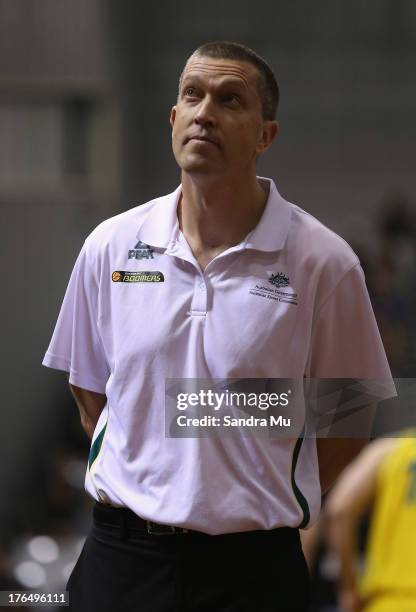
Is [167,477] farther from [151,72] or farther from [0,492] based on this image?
[151,72]

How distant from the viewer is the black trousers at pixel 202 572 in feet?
6.96

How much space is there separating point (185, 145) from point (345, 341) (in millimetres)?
511

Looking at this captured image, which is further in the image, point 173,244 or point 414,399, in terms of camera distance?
point 414,399

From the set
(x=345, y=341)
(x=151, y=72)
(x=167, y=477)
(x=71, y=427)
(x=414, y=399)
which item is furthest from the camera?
(x=151, y=72)

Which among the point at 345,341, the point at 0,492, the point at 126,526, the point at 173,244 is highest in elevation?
the point at 173,244

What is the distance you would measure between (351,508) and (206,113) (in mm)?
973

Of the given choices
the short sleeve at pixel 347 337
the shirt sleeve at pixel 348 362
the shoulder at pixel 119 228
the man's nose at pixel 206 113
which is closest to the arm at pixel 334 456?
the shirt sleeve at pixel 348 362

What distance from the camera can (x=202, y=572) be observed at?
212 cm

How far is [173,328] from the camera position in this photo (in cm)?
213

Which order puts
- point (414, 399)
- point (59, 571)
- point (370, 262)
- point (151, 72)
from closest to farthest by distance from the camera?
point (414, 399) < point (59, 571) < point (370, 262) < point (151, 72)

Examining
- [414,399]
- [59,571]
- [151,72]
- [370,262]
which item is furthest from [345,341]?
[151,72]

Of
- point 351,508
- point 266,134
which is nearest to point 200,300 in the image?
point 266,134

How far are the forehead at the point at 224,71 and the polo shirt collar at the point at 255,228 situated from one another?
0.84 ft

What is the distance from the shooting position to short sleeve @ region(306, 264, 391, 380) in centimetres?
220
